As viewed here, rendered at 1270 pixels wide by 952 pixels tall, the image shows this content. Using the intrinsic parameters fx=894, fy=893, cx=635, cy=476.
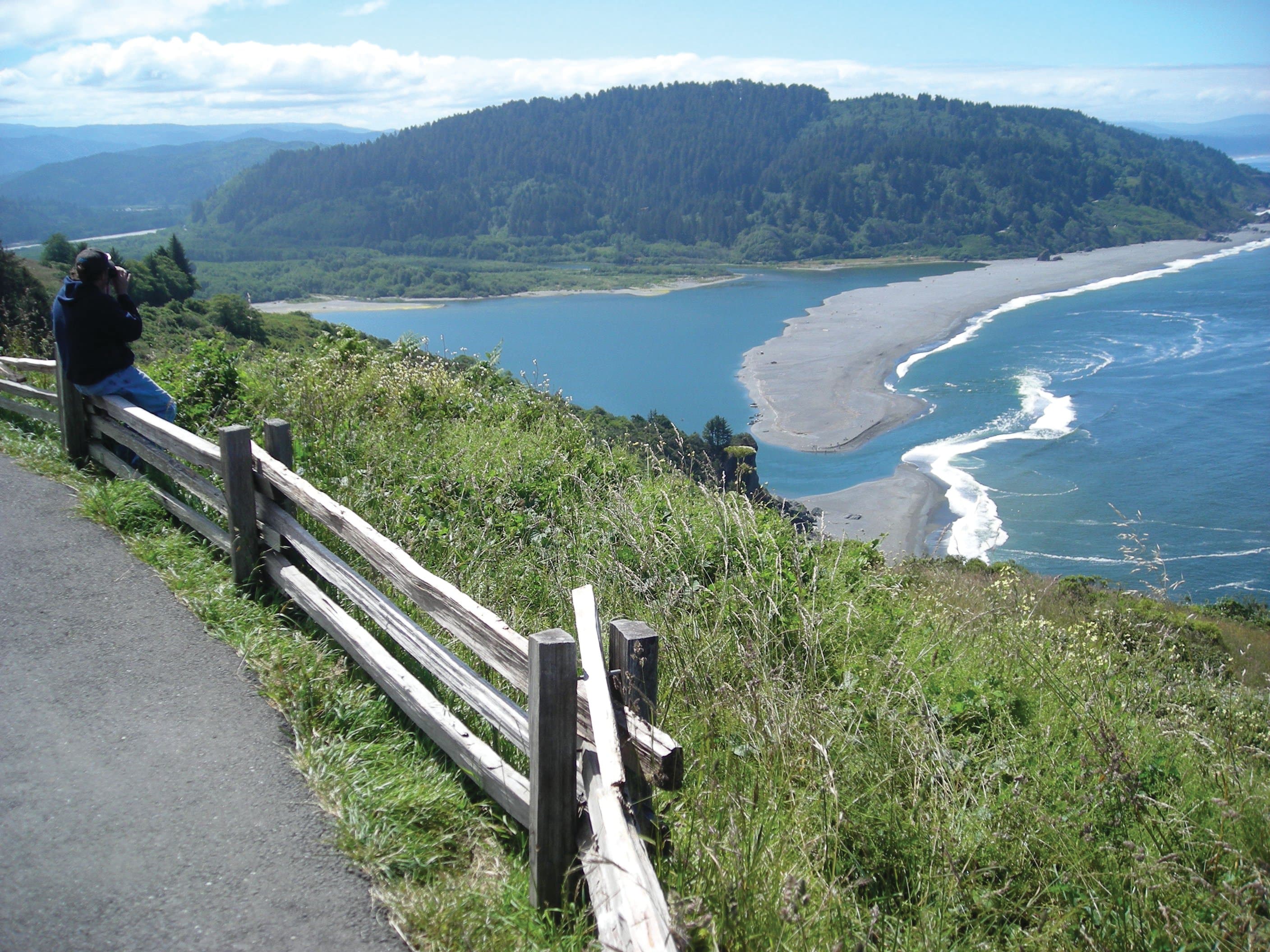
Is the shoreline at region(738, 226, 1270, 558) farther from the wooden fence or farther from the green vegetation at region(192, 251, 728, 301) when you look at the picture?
the green vegetation at region(192, 251, 728, 301)

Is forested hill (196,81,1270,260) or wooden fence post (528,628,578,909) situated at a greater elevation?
forested hill (196,81,1270,260)

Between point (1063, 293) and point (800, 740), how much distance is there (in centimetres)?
9638

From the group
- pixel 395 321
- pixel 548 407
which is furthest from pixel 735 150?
pixel 548 407

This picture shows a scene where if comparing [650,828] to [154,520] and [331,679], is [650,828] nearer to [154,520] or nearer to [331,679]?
[331,679]

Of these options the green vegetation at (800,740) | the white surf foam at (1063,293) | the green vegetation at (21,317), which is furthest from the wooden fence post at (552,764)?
the white surf foam at (1063,293)

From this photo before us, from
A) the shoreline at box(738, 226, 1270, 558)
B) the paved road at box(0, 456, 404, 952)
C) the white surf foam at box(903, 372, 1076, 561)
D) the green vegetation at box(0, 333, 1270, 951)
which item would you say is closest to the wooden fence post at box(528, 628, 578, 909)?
the green vegetation at box(0, 333, 1270, 951)

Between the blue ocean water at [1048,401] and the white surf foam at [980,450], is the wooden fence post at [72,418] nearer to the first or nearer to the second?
the blue ocean water at [1048,401]

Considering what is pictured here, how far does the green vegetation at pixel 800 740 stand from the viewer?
2.54 metres

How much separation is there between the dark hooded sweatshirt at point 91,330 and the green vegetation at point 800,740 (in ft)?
2.78

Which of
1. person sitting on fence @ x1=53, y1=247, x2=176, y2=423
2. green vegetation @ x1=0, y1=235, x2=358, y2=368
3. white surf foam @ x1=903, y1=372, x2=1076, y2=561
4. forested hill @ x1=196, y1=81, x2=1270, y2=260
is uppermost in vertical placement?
forested hill @ x1=196, y1=81, x2=1270, y2=260

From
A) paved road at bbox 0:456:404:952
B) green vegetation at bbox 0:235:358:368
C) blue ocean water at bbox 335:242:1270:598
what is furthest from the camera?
blue ocean water at bbox 335:242:1270:598

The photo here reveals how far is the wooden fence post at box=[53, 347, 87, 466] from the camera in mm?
6375

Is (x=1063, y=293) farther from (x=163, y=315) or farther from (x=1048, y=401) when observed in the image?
(x=163, y=315)

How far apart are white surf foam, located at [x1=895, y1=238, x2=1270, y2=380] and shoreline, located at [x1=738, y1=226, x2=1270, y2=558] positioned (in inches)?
23.7
